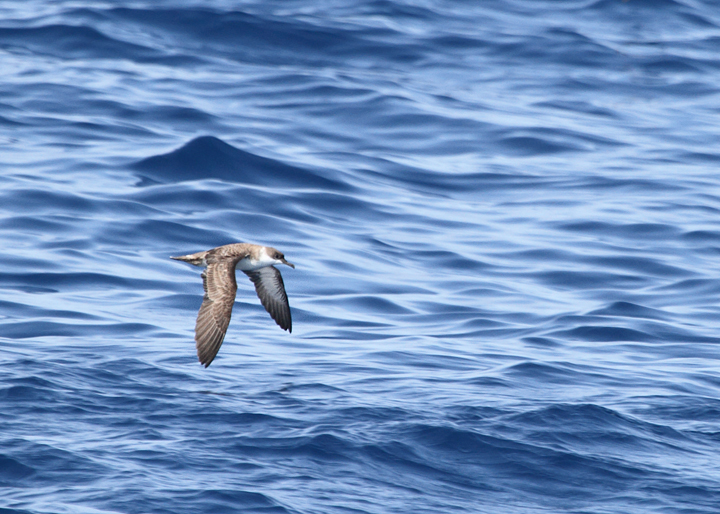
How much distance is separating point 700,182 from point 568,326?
5164 millimetres

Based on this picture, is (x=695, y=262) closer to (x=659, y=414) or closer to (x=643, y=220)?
(x=643, y=220)

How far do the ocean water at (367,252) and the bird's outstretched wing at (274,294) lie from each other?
17.4 inches

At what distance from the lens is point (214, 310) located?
25.2 ft

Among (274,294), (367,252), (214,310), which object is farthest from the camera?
(367,252)

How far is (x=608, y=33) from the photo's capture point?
21188 millimetres

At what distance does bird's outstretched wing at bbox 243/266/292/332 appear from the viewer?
8.80m

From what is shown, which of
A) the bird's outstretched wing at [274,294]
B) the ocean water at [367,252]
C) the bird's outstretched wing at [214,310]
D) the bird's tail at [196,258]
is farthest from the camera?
the bird's outstretched wing at [274,294]

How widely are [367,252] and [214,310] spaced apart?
4626 mm

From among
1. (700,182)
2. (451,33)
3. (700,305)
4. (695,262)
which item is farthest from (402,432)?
(451,33)

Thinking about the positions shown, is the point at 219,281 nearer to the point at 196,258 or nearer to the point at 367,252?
the point at 196,258

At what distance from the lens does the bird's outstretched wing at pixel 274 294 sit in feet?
28.9

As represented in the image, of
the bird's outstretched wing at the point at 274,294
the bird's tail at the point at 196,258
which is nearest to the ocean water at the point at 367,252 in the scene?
the bird's outstretched wing at the point at 274,294

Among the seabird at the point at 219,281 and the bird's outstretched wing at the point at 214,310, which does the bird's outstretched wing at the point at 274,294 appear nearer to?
the seabird at the point at 219,281

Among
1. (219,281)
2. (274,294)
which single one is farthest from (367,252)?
(219,281)
